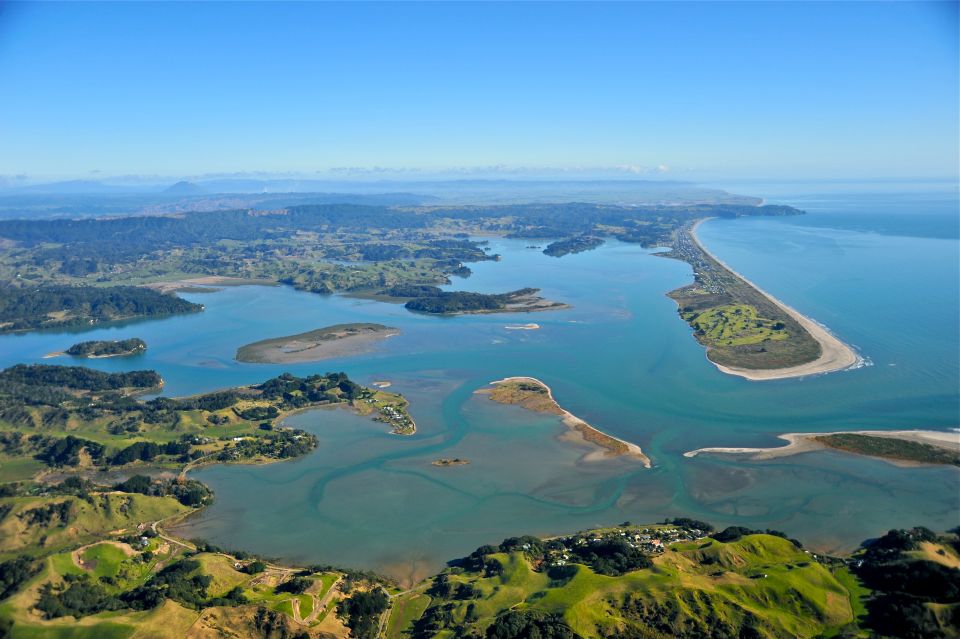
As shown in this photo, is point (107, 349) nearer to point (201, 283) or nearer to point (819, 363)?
point (201, 283)

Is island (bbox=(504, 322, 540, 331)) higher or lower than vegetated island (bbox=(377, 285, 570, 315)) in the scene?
lower

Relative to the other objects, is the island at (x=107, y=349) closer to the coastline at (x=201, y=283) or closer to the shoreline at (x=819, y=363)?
the coastline at (x=201, y=283)

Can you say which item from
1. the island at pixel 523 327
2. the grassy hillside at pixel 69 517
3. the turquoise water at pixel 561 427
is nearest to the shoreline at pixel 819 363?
the turquoise water at pixel 561 427

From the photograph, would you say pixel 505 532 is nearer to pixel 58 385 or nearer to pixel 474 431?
pixel 474 431

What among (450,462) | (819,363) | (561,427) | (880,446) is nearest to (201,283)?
(450,462)

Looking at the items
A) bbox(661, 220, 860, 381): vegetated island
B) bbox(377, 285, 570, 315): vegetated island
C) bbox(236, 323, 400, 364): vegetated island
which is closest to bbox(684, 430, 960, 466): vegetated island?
bbox(661, 220, 860, 381): vegetated island

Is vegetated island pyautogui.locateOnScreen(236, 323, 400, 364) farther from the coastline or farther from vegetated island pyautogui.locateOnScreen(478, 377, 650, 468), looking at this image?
the coastline
